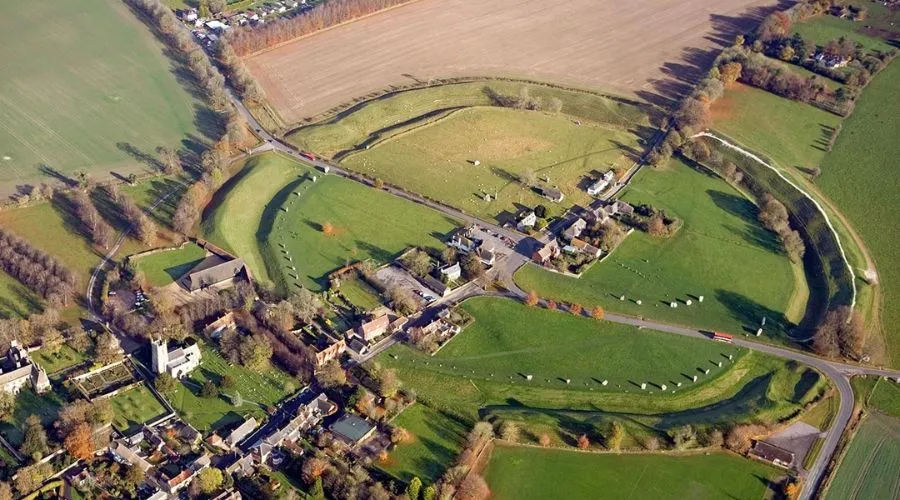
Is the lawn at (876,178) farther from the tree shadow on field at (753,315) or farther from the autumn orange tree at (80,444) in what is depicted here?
the autumn orange tree at (80,444)

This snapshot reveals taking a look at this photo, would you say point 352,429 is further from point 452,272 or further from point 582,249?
point 582,249

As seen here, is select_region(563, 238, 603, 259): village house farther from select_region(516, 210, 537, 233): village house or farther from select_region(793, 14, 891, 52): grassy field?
select_region(793, 14, 891, 52): grassy field

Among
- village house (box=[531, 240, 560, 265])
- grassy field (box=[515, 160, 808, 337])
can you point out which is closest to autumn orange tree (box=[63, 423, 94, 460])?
grassy field (box=[515, 160, 808, 337])

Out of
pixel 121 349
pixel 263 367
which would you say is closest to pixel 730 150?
pixel 263 367

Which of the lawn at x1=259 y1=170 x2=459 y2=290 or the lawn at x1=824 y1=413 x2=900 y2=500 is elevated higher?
the lawn at x1=259 y1=170 x2=459 y2=290

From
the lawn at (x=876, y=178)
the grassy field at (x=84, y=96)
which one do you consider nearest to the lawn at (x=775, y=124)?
the lawn at (x=876, y=178)

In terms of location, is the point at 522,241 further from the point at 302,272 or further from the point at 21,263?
the point at 21,263

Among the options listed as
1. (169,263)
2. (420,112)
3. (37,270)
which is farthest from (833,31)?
(37,270)
